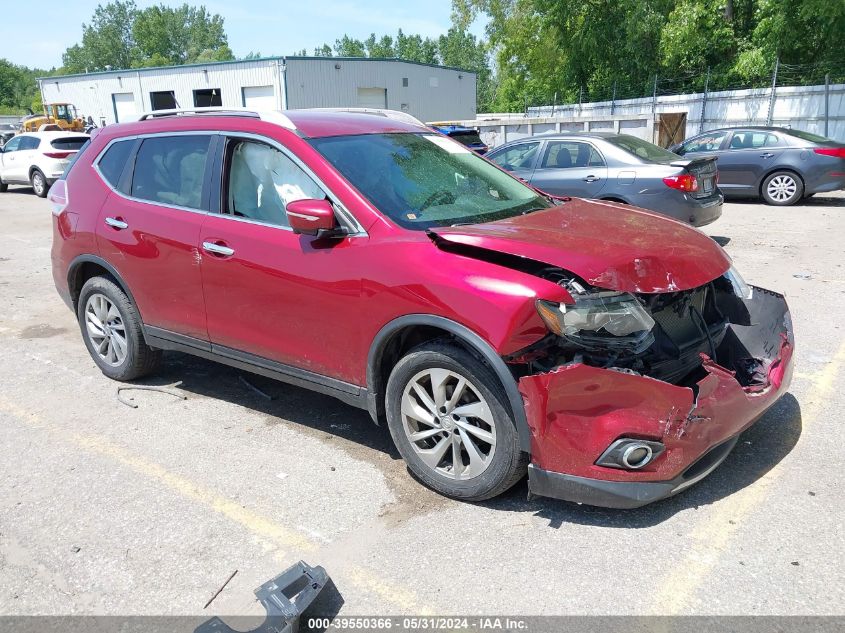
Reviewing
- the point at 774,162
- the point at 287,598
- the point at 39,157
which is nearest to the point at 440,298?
the point at 287,598

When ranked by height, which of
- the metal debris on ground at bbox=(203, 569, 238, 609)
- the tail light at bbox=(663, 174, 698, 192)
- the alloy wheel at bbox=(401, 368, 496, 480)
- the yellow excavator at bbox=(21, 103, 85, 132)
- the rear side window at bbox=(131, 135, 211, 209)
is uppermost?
the yellow excavator at bbox=(21, 103, 85, 132)

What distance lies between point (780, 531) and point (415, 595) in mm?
1649

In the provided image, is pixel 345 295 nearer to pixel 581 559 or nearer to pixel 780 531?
pixel 581 559

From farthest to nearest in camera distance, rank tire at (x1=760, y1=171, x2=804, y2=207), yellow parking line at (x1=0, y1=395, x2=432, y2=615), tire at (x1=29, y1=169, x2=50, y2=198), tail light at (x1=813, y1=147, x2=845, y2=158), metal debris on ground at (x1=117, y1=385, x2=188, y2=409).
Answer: tire at (x1=29, y1=169, x2=50, y2=198) → tire at (x1=760, y1=171, x2=804, y2=207) → tail light at (x1=813, y1=147, x2=845, y2=158) → metal debris on ground at (x1=117, y1=385, x2=188, y2=409) → yellow parking line at (x1=0, y1=395, x2=432, y2=615)

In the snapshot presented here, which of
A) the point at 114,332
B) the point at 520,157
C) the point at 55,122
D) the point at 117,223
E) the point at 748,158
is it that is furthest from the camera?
the point at 55,122

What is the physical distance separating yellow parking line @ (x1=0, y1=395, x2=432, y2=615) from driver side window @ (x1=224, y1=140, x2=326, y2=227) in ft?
4.96

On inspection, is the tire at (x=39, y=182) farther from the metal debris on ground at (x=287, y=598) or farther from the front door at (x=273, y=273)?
the metal debris on ground at (x=287, y=598)

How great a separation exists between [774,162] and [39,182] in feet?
58.0

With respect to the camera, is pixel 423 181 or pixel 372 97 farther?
pixel 372 97

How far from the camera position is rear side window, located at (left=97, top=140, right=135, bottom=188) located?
4727 mm

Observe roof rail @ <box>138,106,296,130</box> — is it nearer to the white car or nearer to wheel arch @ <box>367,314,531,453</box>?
wheel arch @ <box>367,314,531,453</box>

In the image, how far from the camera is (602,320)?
2.94 metres

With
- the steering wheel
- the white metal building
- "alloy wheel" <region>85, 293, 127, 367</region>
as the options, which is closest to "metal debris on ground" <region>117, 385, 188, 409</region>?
"alloy wheel" <region>85, 293, 127, 367</region>

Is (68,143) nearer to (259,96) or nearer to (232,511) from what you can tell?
(232,511)
